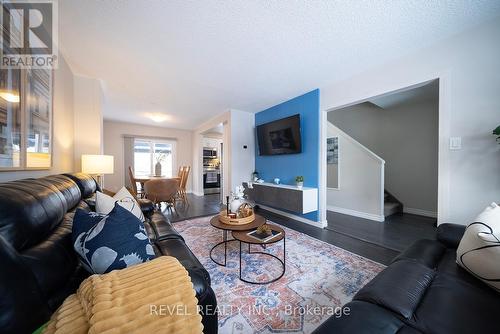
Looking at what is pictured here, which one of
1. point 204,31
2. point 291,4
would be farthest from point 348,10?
point 204,31

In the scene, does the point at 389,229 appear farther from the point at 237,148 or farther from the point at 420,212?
the point at 237,148

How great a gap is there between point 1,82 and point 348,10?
264cm

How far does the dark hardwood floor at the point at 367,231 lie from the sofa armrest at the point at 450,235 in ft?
2.37

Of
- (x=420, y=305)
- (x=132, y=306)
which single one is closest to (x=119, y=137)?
(x=132, y=306)

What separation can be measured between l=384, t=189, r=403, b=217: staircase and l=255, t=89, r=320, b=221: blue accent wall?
1.79 meters

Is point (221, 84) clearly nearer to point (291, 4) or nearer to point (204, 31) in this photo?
point (204, 31)

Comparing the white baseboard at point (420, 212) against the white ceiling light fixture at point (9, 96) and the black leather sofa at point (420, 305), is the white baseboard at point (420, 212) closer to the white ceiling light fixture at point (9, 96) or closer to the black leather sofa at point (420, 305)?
the black leather sofa at point (420, 305)

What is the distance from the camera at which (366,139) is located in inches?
189

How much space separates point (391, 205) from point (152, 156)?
22.7ft

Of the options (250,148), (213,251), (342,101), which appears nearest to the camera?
(213,251)

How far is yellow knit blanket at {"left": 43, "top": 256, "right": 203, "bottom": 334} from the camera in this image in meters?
0.56

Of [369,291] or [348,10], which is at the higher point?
[348,10]

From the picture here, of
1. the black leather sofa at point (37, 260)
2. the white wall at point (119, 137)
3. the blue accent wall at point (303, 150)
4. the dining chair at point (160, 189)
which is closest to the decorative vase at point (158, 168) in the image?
the white wall at point (119, 137)

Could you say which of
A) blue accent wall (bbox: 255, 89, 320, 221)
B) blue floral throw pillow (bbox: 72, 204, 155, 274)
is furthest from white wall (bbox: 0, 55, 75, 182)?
blue accent wall (bbox: 255, 89, 320, 221)
